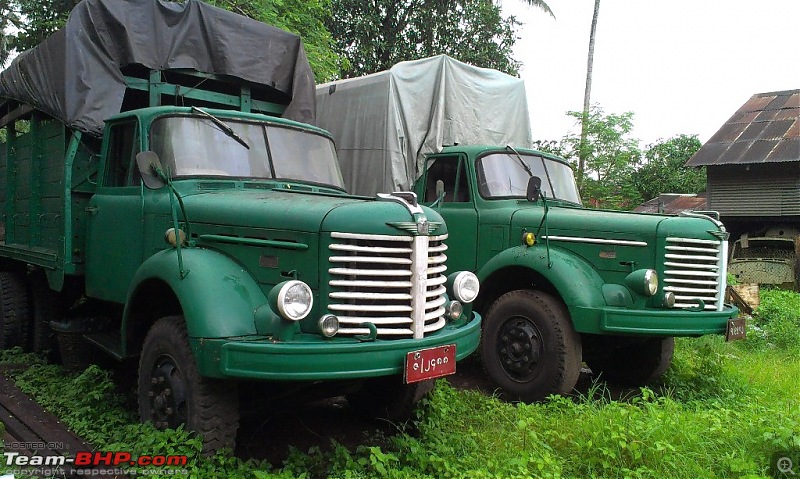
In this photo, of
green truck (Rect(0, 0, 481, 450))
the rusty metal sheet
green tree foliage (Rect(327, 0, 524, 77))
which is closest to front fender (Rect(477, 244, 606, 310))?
green truck (Rect(0, 0, 481, 450))

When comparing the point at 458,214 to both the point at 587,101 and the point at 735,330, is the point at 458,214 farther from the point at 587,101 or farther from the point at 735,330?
the point at 587,101

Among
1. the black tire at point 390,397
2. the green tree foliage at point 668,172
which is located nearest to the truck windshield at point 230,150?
the black tire at point 390,397

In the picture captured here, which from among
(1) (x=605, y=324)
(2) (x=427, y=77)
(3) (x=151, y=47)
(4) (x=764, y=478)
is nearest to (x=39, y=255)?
(3) (x=151, y=47)

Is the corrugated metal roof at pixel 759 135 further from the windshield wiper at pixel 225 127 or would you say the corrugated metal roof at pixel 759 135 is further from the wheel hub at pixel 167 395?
the wheel hub at pixel 167 395

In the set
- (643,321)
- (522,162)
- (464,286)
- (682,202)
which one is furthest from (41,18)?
(682,202)

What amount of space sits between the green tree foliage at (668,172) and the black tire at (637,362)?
2340cm

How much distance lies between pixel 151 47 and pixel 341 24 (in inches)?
532

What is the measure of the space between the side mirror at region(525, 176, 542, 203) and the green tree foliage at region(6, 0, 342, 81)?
6103mm

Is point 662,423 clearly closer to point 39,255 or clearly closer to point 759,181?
point 39,255

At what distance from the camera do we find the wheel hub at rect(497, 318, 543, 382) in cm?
568

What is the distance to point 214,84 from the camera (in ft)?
21.3

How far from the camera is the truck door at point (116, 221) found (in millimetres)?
4812

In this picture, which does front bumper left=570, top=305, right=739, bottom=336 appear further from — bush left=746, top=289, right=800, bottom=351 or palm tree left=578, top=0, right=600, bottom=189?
palm tree left=578, top=0, right=600, bottom=189

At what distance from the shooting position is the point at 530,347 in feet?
18.7
